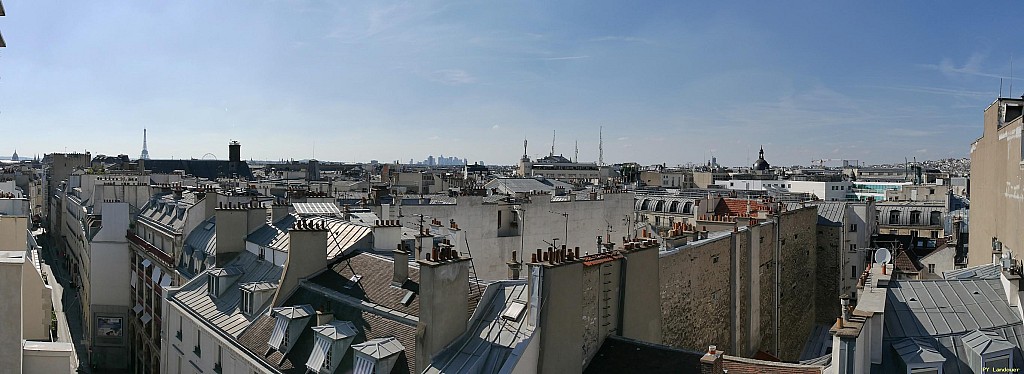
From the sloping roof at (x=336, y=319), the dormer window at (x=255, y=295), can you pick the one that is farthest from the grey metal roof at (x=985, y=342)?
the dormer window at (x=255, y=295)

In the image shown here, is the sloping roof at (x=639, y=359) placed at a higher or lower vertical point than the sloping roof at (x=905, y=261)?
higher

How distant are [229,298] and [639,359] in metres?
15.2

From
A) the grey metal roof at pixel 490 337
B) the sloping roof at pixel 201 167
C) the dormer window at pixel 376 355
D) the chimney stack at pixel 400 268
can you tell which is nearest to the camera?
the grey metal roof at pixel 490 337

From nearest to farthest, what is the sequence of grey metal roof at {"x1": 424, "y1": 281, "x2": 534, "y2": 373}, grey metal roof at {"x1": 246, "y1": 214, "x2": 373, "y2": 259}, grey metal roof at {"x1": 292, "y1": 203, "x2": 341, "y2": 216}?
1. grey metal roof at {"x1": 424, "y1": 281, "x2": 534, "y2": 373}
2. grey metal roof at {"x1": 246, "y1": 214, "x2": 373, "y2": 259}
3. grey metal roof at {"x1": 292, "y1": 203, "x2": 341, "y2": 216}

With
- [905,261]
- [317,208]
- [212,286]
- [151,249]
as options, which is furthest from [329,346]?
[905,261]

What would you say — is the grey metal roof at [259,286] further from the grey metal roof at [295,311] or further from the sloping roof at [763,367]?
the sloping roof at [763,367]

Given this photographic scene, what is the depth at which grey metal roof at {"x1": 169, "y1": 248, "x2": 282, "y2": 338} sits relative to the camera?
2228cm

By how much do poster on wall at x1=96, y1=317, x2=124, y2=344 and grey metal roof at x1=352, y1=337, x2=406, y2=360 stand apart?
29151 millimetres


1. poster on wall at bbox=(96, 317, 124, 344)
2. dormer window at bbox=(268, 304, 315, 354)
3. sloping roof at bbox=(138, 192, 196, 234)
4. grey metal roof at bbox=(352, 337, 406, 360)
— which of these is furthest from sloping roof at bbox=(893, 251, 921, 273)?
poster on wall at bbox=(96, 317, 124, 344)

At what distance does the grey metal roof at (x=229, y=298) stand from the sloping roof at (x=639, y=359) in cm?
1129

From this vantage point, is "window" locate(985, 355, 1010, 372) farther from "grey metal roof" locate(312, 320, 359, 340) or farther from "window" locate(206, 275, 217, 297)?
"window" locate(206, 275, 217, 297)

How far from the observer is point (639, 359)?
16.0 m

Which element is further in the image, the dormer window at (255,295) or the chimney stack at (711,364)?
the dormer window at (255,295)

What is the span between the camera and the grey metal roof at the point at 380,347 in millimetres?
15594
